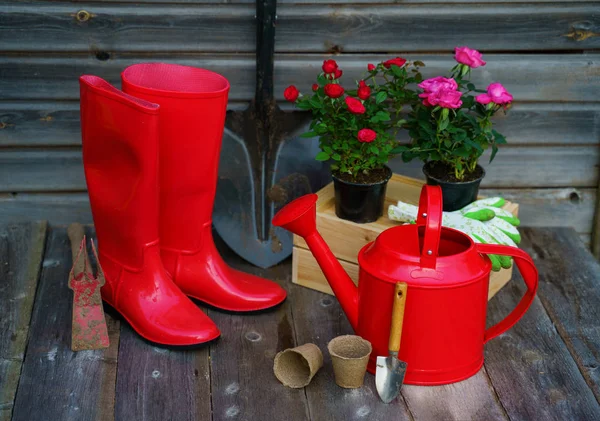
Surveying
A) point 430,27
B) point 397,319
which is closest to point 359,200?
point 397,319

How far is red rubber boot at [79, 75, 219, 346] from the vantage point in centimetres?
176

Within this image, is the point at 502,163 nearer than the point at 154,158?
No

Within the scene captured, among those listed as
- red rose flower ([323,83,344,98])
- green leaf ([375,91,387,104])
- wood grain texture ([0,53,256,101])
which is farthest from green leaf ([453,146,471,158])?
wood grain texture ([0,53,256,101])

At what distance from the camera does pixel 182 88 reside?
205 cm

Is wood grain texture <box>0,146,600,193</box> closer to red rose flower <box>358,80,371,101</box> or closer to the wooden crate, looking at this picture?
the wooden crate

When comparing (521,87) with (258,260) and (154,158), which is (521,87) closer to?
(258,260)

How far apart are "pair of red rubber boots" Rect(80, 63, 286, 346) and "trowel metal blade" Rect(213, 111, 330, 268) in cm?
26

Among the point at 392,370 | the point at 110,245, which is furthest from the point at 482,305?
the point at 110,245

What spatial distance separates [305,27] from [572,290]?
1174 mm

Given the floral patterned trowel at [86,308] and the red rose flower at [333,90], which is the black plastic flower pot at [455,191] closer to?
the red rose flower at [333,90]

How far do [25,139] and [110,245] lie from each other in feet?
2.45

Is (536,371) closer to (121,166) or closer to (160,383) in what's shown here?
(160,383)

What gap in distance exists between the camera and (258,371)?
187 cm

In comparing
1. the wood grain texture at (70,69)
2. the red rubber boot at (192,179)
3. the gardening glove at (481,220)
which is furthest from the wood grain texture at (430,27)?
the gardening glove at (481,220)
